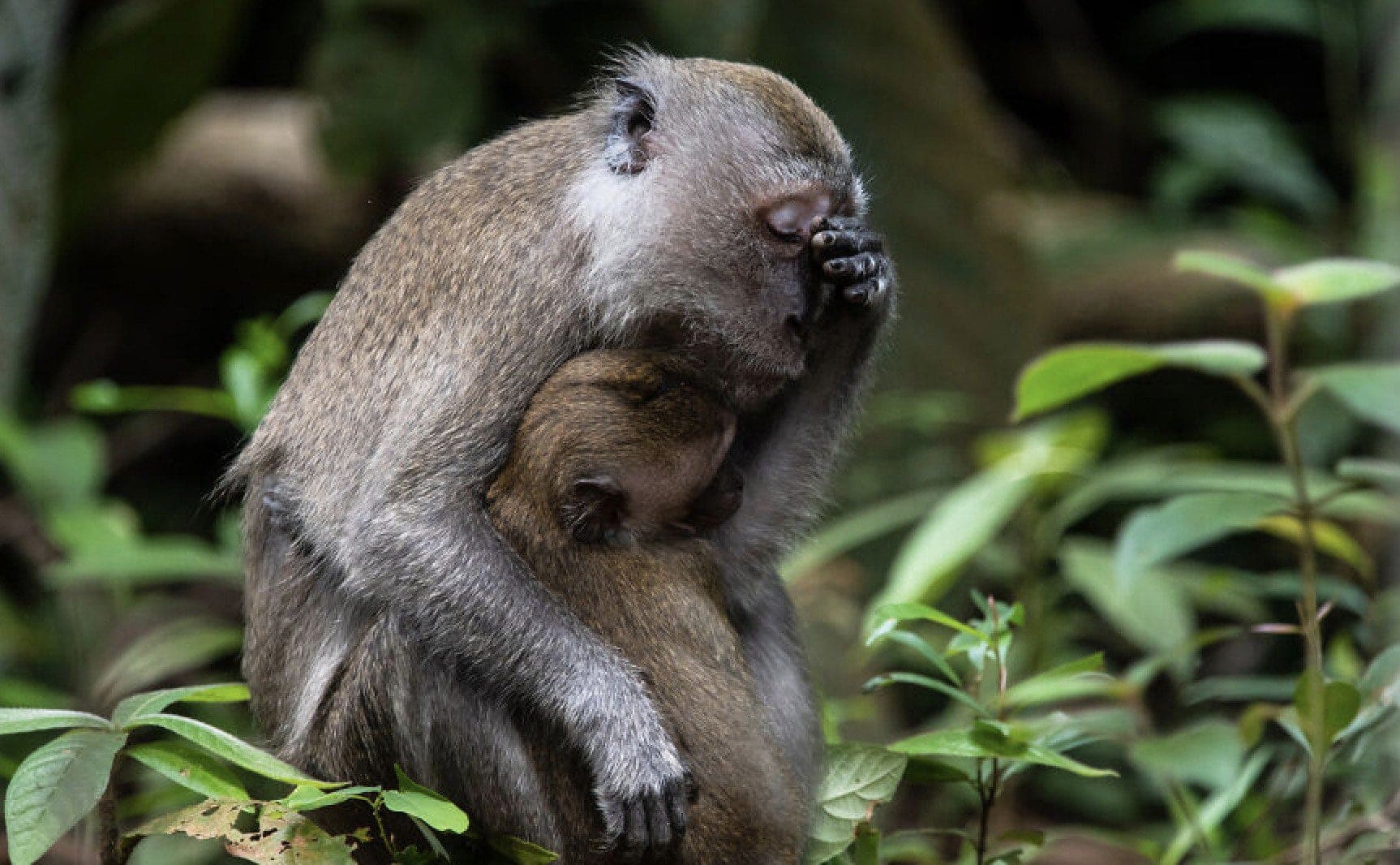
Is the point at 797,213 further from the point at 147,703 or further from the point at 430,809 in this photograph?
the point at 147,703

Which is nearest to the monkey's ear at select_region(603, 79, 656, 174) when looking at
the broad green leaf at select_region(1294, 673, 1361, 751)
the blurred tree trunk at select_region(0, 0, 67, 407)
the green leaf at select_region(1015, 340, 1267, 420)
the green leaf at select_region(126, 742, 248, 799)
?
the green leaf at select_region(1015, 340, 1267, 420)

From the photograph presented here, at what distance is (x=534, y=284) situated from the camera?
12.0 ft

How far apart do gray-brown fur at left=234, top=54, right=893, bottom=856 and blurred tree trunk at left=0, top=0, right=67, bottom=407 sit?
330 centimetres

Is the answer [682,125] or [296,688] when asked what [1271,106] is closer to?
[682,125]

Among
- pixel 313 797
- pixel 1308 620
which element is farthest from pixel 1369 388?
pixel 313 797

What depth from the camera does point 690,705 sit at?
3.40m

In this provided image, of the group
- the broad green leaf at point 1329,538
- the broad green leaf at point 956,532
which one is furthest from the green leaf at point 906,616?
the broad green leaf at point 956,532

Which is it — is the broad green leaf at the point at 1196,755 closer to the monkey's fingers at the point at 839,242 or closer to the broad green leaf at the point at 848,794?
the broad green leaf at the point at 848,794

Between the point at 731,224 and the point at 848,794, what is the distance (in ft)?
4.20

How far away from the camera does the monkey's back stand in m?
3.32

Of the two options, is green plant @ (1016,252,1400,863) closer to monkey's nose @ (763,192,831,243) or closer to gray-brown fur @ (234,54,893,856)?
gray-brown fur @ (234,54,893,856)

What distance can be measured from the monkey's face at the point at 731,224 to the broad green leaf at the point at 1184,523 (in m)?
0.96

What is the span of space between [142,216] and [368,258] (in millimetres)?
6528

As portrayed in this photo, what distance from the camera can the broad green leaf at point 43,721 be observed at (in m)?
2.75
